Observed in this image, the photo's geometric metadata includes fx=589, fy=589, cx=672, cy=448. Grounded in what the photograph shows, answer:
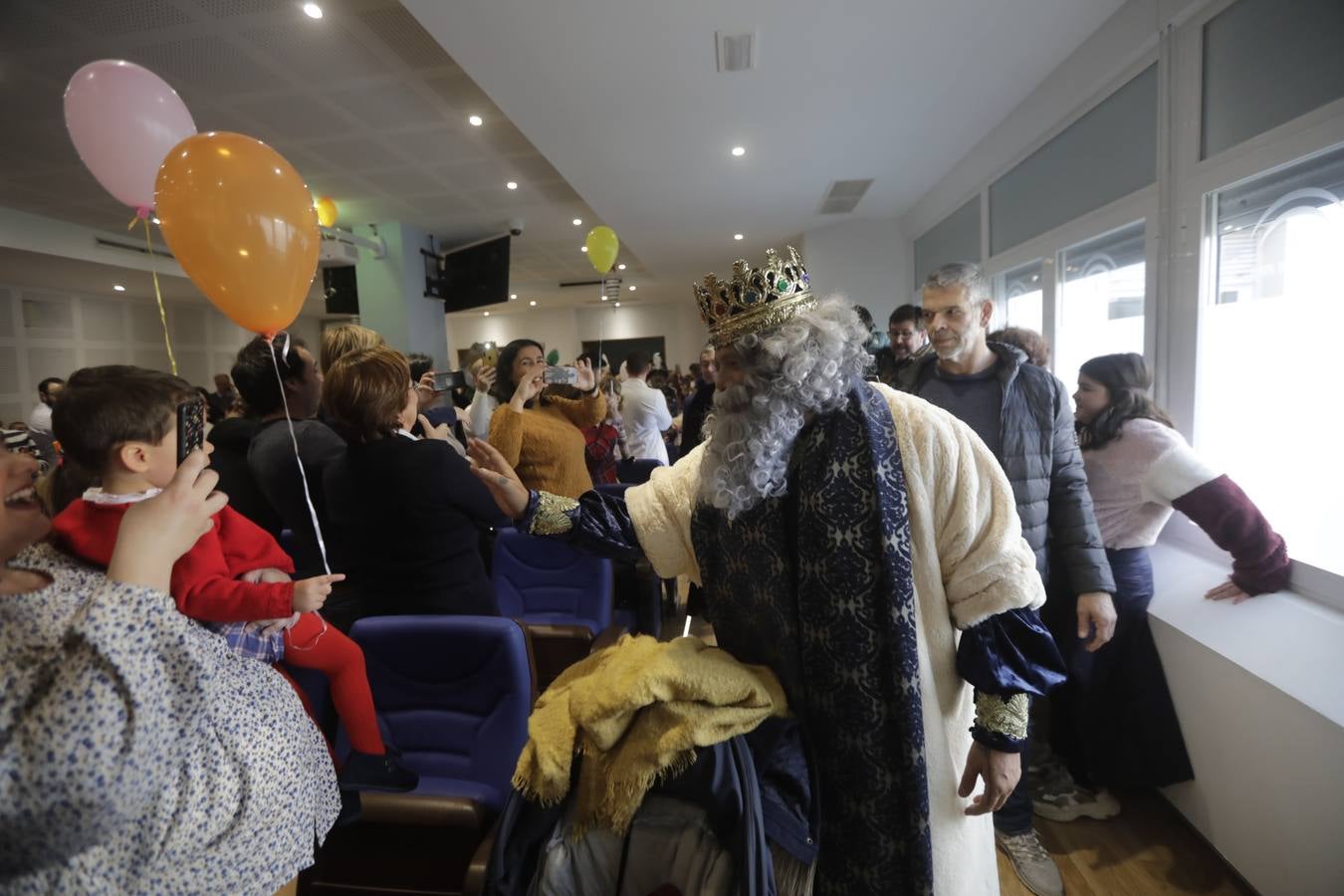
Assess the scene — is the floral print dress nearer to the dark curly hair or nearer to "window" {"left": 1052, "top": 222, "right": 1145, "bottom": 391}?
the dark curly hair

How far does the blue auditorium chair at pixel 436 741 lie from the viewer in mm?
1248

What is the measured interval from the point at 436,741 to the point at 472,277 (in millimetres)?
6863

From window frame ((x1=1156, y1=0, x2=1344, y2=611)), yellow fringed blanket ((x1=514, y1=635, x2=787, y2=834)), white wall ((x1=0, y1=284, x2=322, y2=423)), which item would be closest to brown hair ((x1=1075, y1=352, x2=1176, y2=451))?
window frame ((x1=1156, y1=0, x2=1344, y2=611))

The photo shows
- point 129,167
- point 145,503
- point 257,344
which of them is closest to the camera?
point 145,503

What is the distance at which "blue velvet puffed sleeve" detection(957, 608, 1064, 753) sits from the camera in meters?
0.93

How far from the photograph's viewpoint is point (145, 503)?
2.37 feet

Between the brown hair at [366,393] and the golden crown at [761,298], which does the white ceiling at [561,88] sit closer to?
the brown hair at [366,393]

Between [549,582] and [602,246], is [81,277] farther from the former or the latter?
[549,582]

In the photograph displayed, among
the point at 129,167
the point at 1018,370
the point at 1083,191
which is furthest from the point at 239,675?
the point at 1083,191

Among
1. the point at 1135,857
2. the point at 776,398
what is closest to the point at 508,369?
the point at 776,398

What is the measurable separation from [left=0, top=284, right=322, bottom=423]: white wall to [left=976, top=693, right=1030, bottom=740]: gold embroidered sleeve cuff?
11.1m

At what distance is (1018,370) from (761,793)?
4.50ft

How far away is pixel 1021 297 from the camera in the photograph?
409 cm

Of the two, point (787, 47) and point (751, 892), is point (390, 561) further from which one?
point (787, 47)
